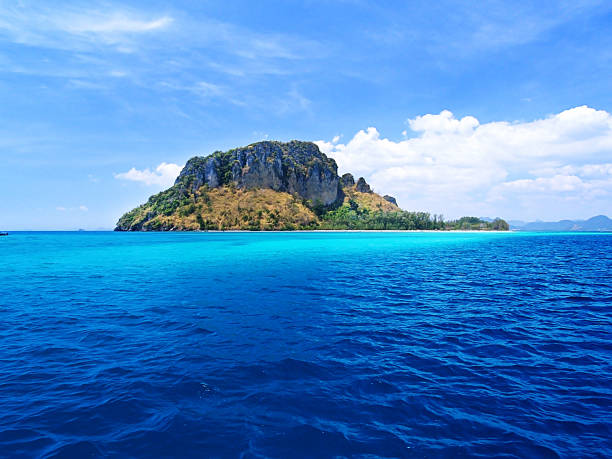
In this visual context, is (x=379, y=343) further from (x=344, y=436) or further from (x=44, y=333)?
(x=44, y=333)

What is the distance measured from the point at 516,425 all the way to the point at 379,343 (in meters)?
Result: 6.79

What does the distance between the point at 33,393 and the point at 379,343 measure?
14.2 m

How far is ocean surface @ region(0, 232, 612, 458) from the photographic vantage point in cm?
843

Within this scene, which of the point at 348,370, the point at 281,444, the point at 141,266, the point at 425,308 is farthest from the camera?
the point at 141,266

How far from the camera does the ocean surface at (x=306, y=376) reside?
8.43 m

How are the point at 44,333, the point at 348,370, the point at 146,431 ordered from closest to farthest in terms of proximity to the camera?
the point at 146,431 → the point at 348,370 → the point at 44,333

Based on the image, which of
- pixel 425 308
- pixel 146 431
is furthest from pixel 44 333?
pixel 425 308

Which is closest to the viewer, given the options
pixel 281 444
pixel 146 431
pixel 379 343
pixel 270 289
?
pixel 281 444

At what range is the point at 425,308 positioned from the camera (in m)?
22.3

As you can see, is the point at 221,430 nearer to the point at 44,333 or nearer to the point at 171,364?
the point at 171,364

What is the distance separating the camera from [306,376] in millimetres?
11953

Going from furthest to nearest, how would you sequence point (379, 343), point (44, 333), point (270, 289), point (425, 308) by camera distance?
point (270, 289) → point (425, 308) → point (44, 333) → point (379, 343)

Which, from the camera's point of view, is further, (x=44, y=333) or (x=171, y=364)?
(x=44, y=333)

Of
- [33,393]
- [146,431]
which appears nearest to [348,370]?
[146,431]
